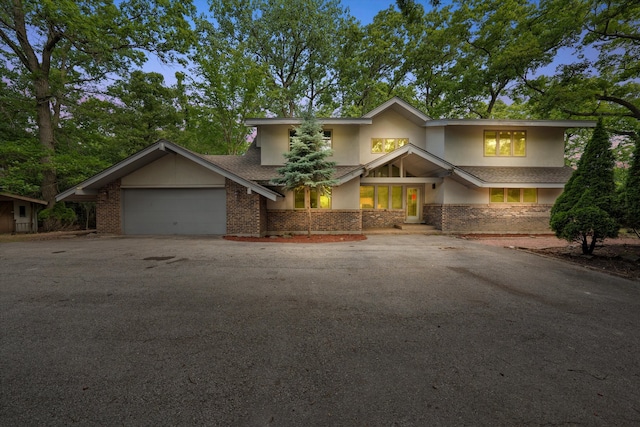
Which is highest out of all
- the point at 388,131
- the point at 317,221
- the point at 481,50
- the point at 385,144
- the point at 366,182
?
the point at 481,50

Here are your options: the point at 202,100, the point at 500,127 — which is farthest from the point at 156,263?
the point at 202,100

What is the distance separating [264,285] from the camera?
496 cm

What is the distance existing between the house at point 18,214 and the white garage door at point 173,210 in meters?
9.54

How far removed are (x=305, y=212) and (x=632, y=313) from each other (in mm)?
11085

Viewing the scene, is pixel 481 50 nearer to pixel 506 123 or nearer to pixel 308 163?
pixel 506 123

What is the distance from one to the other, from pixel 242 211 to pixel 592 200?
1269cm

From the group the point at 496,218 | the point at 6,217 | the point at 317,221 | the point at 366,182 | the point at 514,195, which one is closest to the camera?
the point at 317,221

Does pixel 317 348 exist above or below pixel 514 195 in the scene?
below

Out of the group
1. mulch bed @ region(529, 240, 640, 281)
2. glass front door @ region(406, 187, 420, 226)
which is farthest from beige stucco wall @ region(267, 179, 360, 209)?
mulch bed @ region(529, 240, 640, 281)

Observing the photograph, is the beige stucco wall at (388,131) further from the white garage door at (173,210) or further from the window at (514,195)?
the white garage door at (173,210)

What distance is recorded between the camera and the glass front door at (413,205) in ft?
50.3

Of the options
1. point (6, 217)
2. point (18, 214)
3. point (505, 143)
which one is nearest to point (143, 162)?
point (18, 214)

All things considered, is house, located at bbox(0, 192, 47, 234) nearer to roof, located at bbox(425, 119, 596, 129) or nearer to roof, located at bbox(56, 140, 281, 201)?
roof, located at bbox(56, 140, 281, 201)

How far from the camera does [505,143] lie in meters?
14.9
